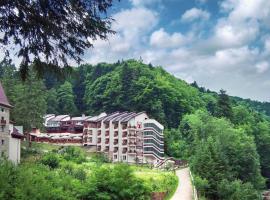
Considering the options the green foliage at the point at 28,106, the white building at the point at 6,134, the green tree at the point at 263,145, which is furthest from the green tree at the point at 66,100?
the white building at the point at 6,134

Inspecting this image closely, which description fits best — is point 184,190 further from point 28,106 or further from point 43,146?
point 43,146

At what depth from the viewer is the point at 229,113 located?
298 feet

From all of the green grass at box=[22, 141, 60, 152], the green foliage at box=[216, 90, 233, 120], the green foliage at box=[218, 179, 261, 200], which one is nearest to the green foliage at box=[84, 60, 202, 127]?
the green foliage at box=[216, 90, 233, 120]

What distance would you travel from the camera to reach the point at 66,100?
10744 centimetres

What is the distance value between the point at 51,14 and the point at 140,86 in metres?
89.1

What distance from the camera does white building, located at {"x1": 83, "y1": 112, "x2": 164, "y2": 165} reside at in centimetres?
7694

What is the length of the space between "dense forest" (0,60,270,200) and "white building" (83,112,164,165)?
19.2ft

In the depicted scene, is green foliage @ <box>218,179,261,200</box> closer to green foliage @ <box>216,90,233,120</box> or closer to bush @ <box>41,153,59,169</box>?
bush @ <box>41,153,59,169</box>

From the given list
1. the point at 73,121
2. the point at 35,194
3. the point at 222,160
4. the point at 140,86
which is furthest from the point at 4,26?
the point at 140,86

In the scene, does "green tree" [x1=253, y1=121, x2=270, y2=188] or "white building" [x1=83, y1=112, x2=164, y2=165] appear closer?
"white building" [x1=83, y1=112, x2=164, y2=165]

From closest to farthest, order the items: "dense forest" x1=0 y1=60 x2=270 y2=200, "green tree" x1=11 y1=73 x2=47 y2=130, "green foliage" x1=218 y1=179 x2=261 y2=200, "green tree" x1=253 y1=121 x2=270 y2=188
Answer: "green foliage" x1=218 y1=179 x2=261 y2=200
"dense forest" x1=0 y1=60 x2=270 y2=200
"green tree" x1=11 y1=73 x2=47 y2=130
"green tree" x1=253 y1=121 x2=270 y2=188

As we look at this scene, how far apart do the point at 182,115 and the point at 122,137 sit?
2718 cm

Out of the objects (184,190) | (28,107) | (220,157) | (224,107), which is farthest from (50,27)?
(224,107)

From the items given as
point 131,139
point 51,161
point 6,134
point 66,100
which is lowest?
point 51,161
